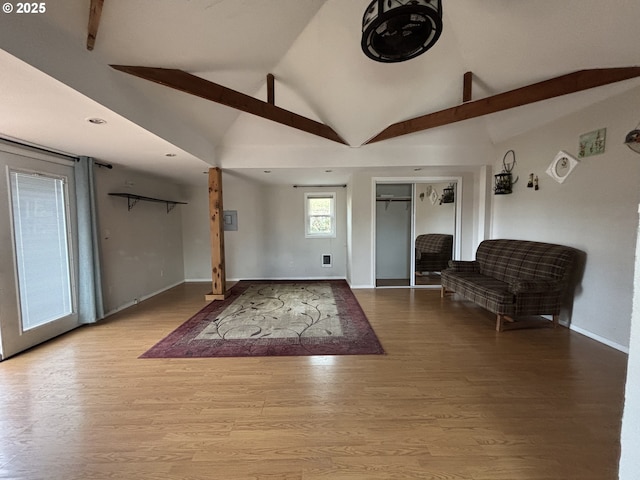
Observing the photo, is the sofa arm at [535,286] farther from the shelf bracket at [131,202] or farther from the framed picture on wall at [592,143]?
the shelf bracket at [131,202]

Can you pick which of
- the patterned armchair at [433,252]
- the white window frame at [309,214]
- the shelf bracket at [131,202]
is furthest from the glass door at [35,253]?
the patterned armchair at [433,252]

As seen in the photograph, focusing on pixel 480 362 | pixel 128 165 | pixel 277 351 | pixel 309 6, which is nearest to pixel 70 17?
pixel 309 6

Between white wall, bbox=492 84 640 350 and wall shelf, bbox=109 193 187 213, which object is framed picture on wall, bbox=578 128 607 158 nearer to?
white wall, bbox=492 84 640 350

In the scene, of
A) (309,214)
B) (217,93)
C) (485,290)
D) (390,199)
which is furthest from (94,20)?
(390,199)

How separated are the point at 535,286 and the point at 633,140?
5.24 feet

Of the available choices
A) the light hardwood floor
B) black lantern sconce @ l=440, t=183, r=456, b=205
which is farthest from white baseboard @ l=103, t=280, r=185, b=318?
black lantern sconce @ l=440, t=183, r=456, b=205

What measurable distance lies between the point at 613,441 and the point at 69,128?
4.61 m

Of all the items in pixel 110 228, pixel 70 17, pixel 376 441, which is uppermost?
pixel 70 17

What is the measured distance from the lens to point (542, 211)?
3625 millimetres

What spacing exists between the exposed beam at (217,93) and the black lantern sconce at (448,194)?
116 inches

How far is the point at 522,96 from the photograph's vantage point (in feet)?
9.92

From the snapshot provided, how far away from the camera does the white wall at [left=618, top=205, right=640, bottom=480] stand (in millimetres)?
730

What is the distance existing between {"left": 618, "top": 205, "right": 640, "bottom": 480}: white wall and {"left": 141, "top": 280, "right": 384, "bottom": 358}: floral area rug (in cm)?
194

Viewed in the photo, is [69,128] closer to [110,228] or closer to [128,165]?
[128,165]
